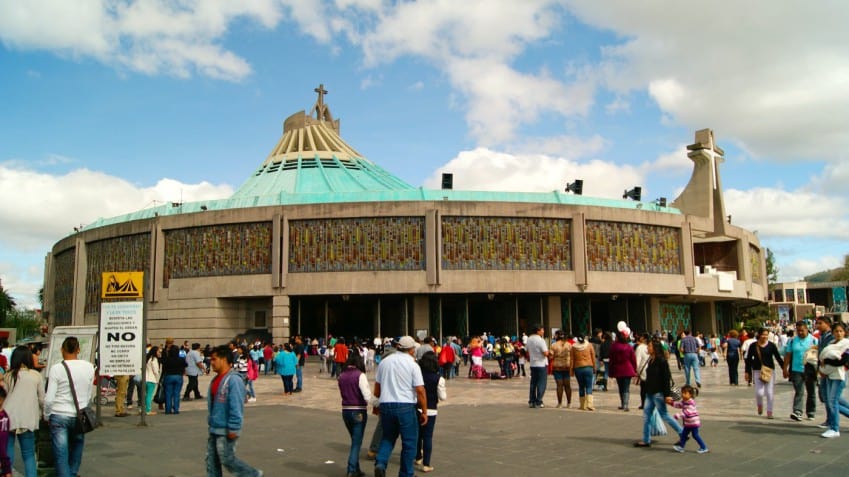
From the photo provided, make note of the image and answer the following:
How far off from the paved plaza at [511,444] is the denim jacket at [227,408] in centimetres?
183

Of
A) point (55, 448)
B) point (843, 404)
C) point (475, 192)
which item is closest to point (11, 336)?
point (475, 192)

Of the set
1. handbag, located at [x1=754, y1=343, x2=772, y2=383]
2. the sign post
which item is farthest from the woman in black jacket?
the sign post

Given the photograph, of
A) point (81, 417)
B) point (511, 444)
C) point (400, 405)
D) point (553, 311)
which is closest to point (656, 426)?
point (511, 444)

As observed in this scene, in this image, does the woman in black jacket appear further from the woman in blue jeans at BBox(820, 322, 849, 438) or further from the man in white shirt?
the man in white shirt

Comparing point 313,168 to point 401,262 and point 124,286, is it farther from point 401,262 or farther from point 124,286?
point 124,286

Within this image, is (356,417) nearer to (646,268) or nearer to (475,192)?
(475,192)

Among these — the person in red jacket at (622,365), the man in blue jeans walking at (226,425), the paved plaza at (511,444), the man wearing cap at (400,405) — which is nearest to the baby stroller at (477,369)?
the paved plaza at (511,444)

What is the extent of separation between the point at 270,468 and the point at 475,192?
28.1 m

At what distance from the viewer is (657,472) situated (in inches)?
299

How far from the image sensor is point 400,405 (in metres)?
7.07

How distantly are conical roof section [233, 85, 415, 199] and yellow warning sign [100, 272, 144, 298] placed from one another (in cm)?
2812

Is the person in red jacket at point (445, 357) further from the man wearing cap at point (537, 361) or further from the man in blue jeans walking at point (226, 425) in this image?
the man in blue jeans walking at point (226, 425)

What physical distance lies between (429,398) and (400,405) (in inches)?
47.1

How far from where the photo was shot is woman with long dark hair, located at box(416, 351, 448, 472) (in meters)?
7.91
